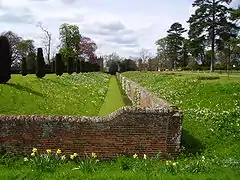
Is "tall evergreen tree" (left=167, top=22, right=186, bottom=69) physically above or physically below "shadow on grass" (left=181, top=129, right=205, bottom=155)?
above

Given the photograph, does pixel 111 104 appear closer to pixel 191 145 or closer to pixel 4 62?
pixel 4 62

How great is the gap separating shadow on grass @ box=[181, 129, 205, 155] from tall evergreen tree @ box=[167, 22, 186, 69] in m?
78.7

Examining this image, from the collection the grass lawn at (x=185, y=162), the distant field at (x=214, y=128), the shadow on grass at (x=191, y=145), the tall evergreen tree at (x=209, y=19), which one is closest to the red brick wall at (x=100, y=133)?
the grass lawn at (x=185, y=162)

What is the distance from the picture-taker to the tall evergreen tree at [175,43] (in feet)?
292

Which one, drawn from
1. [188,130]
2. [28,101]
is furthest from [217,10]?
[188,130]

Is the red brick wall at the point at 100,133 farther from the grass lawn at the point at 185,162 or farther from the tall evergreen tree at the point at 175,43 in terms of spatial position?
the tall evergreen tree at the point at 175,43

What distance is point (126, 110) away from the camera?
9.12 metres

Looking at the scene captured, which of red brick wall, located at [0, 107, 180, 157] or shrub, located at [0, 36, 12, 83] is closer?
red brick wall, located at [0, 107, 180, 157]

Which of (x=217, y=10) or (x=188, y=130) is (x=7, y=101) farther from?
(x=217, y=10)

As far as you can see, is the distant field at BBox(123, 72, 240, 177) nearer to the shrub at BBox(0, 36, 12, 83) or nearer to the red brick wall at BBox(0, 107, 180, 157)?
the red brick wall at BBox(0, 107, 180, 157)

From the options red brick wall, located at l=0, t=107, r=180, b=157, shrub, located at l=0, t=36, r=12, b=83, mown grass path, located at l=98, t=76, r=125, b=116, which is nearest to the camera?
red brick wall, located at l=0, t=107, r=180, b=157

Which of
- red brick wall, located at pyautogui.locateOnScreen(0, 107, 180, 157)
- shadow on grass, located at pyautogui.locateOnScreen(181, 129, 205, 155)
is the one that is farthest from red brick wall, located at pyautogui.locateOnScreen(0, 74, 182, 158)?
shadow on grass, located at pyautogui.locateOnScreen(181, 129, 205, 155)

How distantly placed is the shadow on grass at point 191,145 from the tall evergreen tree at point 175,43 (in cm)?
7874

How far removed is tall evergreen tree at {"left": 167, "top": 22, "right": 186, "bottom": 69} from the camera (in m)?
89.0
